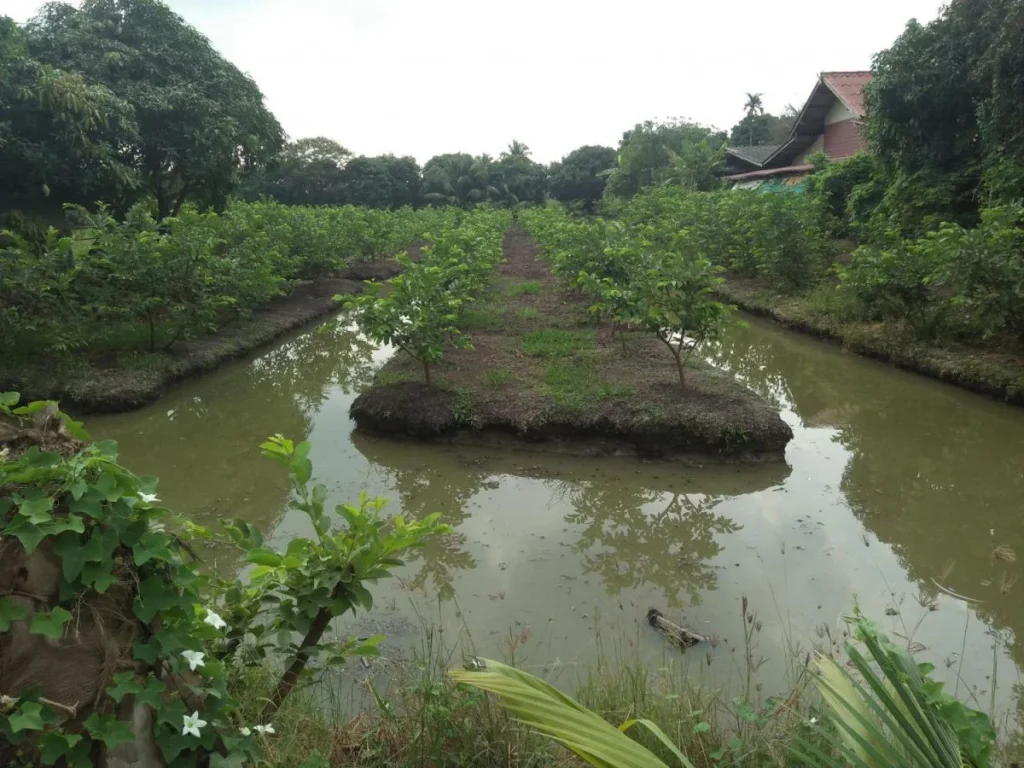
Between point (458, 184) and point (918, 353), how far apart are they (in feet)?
123

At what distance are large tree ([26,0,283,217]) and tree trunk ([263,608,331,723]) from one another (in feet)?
39.6

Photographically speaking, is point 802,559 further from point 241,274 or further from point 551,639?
point 241,274

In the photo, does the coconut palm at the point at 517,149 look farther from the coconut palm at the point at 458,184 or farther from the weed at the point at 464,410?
the weed at the point at 464,410

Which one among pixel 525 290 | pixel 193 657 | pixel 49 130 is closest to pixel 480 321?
pixel 525 290

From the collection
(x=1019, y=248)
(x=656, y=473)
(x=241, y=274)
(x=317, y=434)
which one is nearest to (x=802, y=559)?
(x=656, y=473)

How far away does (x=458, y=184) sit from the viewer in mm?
42750

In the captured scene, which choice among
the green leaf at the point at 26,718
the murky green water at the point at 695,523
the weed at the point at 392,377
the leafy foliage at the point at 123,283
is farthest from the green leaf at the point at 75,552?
the leafy foliage at the point at 123,283

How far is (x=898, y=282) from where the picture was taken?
336 inches

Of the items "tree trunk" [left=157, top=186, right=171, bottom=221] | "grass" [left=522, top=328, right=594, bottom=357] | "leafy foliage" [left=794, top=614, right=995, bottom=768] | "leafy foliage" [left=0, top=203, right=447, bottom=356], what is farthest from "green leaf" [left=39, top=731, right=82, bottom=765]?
"tree trunk" [left=157, top=186, right=171, bottom=221]

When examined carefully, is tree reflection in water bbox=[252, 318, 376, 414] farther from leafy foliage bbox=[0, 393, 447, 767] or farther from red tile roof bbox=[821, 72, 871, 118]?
red tile roof bbox=[821, 72, 871, 118]

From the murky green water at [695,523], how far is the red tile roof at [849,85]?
13619 mm

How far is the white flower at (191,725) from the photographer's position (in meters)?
1.44

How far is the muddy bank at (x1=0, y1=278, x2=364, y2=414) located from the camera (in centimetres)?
728

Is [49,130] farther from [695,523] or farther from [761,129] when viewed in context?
[761,129]
